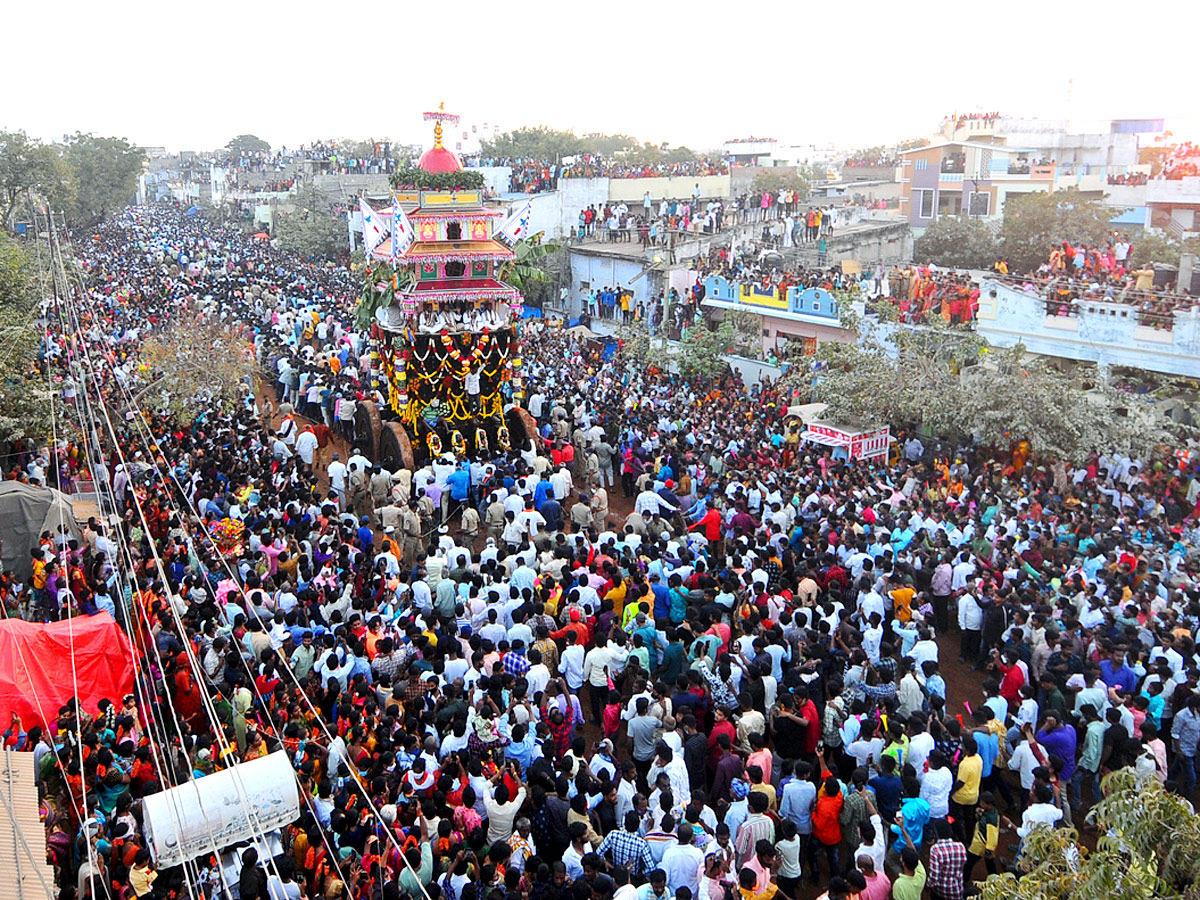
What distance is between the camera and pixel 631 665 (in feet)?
28.0

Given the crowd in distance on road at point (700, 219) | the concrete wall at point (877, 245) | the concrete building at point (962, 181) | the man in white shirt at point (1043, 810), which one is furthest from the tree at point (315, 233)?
the man in white shirt at point (1043, 810)

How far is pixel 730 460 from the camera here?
1541cm

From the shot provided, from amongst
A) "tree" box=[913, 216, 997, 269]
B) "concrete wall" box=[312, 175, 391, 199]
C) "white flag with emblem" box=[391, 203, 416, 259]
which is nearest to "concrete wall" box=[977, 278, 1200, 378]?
"tree" box=[913, 216, 997, 269]

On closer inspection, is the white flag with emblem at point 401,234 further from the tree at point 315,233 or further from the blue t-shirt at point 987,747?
the tree at point 315,233

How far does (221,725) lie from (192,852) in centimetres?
208

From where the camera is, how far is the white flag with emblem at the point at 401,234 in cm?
1541

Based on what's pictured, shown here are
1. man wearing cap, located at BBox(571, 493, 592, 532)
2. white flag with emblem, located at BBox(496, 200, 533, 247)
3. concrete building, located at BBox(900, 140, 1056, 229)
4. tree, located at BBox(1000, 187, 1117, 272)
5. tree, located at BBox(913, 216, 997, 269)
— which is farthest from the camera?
concrete building, located at BBox(900, 140, 1056, 229)

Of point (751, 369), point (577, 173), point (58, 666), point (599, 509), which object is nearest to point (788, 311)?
point (751, 369)

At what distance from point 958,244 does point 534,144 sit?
35985mm

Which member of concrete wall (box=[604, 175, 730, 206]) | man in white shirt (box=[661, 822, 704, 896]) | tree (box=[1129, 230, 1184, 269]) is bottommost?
man in white shirt (box=[661, 822, 704, 896])

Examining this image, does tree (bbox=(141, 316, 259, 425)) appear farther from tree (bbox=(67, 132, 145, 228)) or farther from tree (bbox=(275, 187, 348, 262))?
tree (bbox=(67, 132, 145, 228))

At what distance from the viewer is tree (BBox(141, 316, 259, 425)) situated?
1689cm

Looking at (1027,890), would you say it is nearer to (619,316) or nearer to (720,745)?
(720,745)

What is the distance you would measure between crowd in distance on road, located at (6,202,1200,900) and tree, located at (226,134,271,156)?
10226 centimetres
